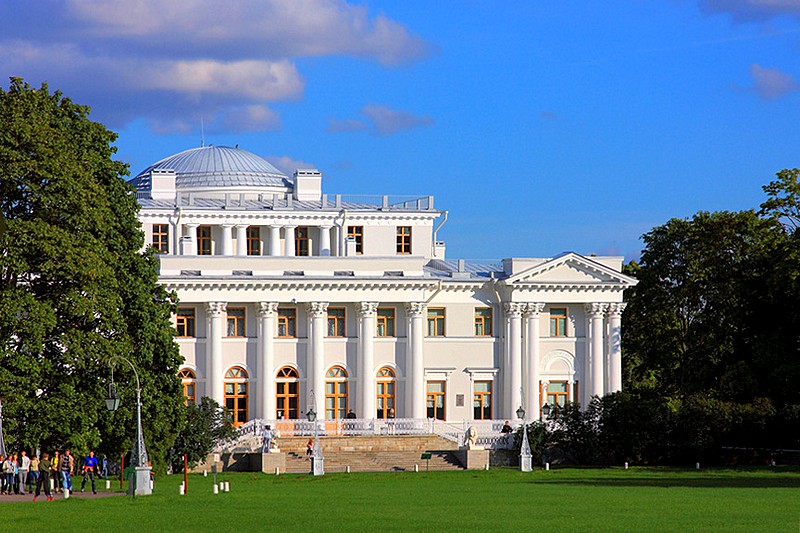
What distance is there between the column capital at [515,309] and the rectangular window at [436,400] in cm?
496

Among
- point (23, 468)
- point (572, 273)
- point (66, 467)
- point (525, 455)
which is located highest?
point (572, 273)

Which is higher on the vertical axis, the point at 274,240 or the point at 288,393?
the point at 274,240

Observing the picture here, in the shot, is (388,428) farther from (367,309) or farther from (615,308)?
(615,308)

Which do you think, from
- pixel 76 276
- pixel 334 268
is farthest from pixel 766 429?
pixel 76 276

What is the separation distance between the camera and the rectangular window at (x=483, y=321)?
260 feet

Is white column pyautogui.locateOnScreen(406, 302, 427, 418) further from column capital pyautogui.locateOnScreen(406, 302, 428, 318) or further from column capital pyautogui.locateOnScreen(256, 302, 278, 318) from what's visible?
column capital pyautogui.locateOnScreen(256, 302, 278, 318)

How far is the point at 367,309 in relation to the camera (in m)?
76.8

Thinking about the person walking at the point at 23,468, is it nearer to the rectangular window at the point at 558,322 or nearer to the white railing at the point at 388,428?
the white railing at the point at 388,428

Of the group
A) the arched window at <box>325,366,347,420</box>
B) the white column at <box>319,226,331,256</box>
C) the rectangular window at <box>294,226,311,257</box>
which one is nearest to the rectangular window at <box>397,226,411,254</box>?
the white column at <box>319,226,331,256</box>

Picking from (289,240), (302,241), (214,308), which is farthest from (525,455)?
(302,241)

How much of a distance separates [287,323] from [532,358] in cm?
1219

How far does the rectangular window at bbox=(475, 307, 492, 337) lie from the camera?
79125 millimetres

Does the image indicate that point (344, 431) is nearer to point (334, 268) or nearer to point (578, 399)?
point (334, 268)

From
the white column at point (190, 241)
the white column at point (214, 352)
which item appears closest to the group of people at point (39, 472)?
the white column at point (214, 352)
